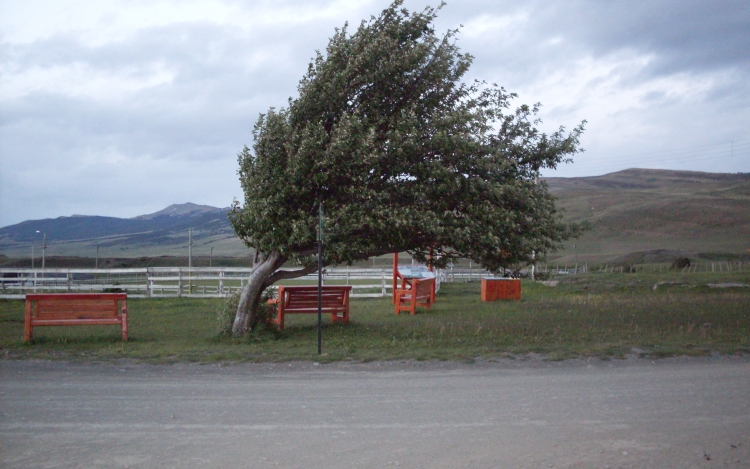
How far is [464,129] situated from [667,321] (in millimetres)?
7431

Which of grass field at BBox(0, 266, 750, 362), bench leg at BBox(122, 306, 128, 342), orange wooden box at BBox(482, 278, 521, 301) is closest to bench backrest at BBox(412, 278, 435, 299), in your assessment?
grass field at BBox(0, 266, 750, 362)

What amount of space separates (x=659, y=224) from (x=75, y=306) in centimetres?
8978

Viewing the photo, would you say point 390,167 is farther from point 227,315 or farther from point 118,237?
point 118,237

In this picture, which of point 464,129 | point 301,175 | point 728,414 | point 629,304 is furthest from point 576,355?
point 629,304

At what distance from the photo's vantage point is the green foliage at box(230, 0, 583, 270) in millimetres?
12625

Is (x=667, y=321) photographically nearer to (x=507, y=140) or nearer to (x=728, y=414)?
(x=507, y=140)

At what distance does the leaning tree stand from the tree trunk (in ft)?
0.10

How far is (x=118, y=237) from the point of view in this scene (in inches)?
5443

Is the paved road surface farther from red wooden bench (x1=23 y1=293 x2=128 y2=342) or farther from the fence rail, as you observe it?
the fence rail

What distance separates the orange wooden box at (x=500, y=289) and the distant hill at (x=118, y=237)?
222 ft

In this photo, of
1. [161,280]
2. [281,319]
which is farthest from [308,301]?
[161,280]

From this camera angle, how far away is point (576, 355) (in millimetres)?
11266

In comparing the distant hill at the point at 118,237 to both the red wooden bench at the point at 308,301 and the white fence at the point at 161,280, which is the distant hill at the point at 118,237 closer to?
the white fence at the point at 161,280

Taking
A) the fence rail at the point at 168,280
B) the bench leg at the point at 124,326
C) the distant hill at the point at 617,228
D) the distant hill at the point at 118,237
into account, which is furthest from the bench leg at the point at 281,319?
the distant hill at the point at 118,237
